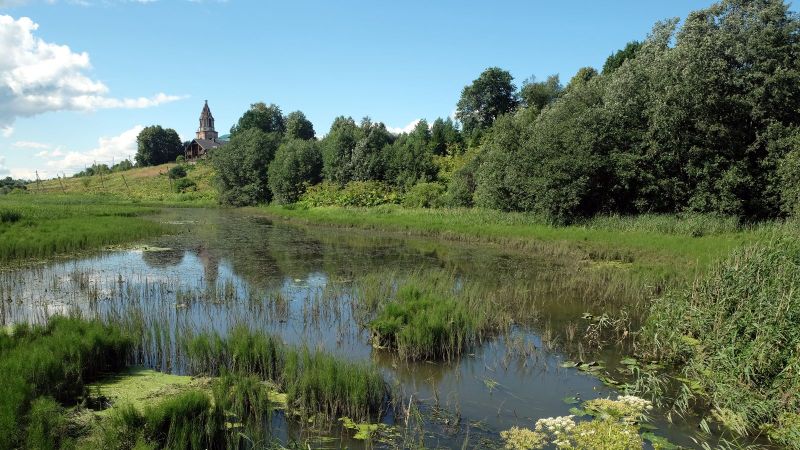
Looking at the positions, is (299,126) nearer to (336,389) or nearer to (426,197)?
(426,197)

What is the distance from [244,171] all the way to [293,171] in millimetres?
9473

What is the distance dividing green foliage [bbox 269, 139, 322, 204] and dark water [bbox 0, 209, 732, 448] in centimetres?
3230

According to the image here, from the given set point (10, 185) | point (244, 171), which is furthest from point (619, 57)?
point (10, 185)

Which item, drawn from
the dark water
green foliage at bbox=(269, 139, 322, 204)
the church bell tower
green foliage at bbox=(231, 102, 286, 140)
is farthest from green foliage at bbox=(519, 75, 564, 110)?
the church bell tower

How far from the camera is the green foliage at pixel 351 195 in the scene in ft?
159

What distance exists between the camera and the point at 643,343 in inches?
416

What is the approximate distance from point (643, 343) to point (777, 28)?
2363 cm

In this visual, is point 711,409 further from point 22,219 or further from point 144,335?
point 22,219

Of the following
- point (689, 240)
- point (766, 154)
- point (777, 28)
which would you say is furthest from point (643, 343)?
point (777, 28)

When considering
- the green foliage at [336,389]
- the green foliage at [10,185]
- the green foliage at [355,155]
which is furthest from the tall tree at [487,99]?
the green foliage at [10,185]

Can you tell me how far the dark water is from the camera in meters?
8.19

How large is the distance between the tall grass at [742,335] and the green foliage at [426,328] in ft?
11.7

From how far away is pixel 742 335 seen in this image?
8547mm

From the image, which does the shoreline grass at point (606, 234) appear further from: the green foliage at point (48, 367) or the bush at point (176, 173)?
the bush at point (176, 173)
